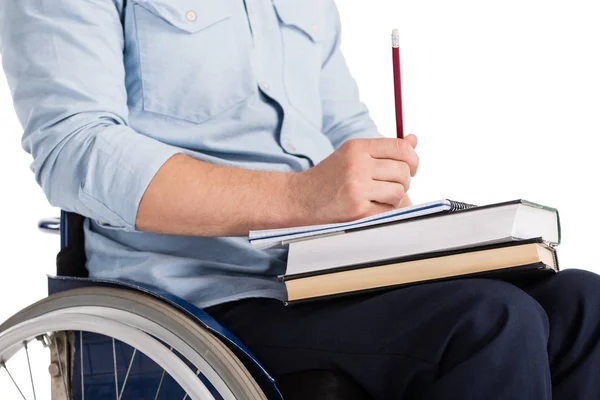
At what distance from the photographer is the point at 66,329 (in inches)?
44.9

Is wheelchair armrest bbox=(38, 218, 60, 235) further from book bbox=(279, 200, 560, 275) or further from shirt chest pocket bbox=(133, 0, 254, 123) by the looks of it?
book bbox=(279, 200, 560, 275)

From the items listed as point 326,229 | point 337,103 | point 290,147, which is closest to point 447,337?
point 326,229

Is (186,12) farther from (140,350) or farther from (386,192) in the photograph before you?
(140,350)

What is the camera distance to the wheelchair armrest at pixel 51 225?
1.43 m

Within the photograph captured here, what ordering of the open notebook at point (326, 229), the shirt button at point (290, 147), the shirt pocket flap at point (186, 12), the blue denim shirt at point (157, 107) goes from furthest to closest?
the shirt button at point (290, 147), the shirt pocket flap at point (186, 12), the blue denim shirt at point (157, 107), the open notebook at point (326, 229)

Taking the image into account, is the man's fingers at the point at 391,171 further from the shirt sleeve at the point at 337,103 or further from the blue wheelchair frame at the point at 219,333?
the shirt sleeve at the point at 337,103

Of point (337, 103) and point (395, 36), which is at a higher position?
point (395, 36)

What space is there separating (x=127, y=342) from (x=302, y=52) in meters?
0.64

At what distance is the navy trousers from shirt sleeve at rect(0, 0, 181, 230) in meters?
0.23

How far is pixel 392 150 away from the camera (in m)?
1.17

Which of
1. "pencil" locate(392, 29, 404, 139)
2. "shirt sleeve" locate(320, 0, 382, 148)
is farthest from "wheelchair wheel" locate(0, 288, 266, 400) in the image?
"shirt sleeve" locate(320, 0, 382, 148)

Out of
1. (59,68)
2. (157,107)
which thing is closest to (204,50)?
(157,107)

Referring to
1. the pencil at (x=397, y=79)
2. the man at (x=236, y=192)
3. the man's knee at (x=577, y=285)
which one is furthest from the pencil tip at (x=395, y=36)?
the man's knee at (x=577, y=285)

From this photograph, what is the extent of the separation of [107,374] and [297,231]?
35 cm
